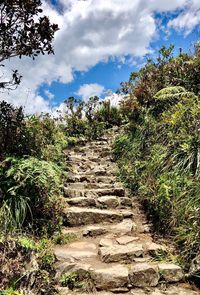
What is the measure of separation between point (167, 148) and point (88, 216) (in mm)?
2102

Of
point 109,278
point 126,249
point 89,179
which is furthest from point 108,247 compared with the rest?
point 89,179

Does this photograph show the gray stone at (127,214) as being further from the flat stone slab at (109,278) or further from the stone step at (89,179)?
the flat stone slab at (109,278)

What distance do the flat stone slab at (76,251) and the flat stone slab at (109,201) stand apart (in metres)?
1.37

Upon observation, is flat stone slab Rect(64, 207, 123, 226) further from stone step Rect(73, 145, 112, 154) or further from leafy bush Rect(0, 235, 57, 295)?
stone step Rect(73, 145, 112, 154)

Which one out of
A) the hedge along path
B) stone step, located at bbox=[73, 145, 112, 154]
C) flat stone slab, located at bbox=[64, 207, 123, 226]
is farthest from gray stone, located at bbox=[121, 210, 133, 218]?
stone step, located at bbox=[73, 145, 112, 154]

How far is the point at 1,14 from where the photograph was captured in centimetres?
588

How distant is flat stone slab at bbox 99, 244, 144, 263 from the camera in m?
4.76

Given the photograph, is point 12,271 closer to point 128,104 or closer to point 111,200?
point 111,200

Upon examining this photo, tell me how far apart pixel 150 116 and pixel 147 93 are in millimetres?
1130

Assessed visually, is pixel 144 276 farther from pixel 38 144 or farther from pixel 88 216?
pixel 38 144

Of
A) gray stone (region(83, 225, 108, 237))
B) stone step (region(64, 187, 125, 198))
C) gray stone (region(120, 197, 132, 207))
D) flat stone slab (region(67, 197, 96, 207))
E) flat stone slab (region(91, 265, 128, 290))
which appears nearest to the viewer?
flat stone slab (region(91, 265, 128, 290))

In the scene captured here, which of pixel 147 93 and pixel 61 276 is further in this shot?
pixel 147 93

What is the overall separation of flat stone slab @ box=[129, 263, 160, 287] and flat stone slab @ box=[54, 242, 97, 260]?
79cm

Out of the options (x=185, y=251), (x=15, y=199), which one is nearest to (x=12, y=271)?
(x=15, y=199)
